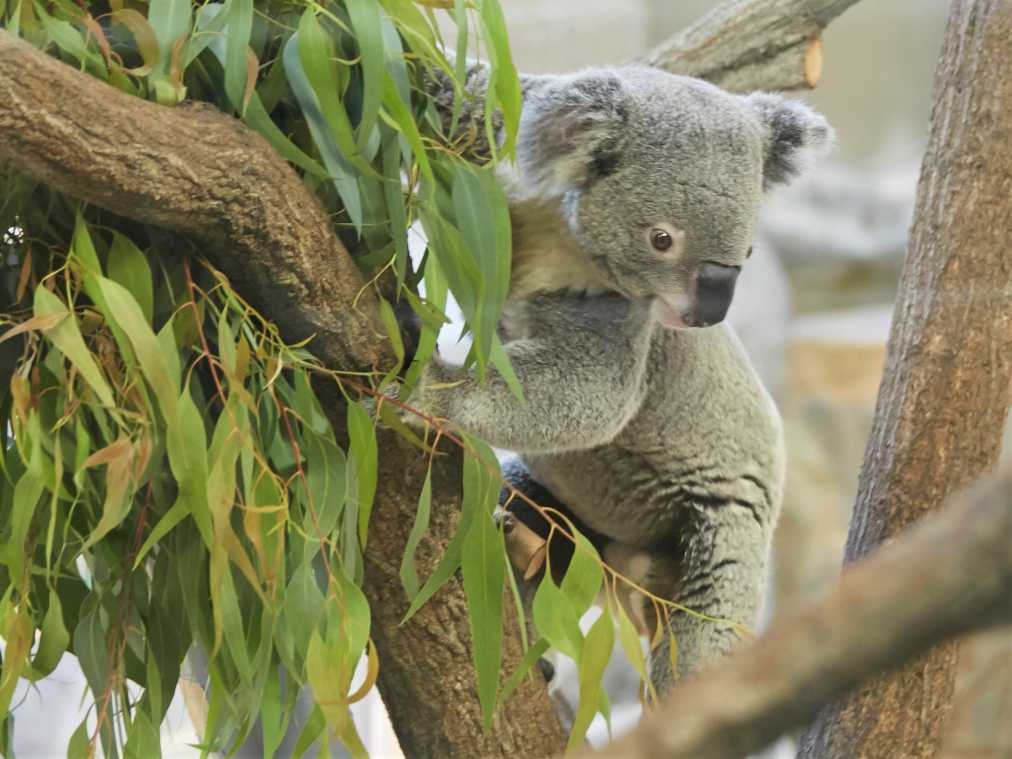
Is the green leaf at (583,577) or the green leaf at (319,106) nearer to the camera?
the green leaf at (319,106)

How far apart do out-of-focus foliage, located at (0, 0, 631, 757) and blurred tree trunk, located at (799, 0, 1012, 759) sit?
2.30ft

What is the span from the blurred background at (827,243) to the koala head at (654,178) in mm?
3961

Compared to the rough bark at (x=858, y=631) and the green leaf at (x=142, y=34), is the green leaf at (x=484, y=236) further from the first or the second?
the rough bark at (x=858, y=631)

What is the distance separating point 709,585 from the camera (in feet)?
8.66

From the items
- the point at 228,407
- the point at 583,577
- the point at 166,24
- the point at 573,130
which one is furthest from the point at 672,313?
the point at 166,24

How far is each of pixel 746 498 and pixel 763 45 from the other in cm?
109

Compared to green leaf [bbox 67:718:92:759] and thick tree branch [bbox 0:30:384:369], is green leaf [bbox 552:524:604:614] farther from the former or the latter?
green leaf [bbox 67:718:92:759]

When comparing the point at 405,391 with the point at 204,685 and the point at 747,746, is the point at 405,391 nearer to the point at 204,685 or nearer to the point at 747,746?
the point at 204,685

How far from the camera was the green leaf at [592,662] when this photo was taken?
5.68ft

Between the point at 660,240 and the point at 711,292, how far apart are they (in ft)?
0.44

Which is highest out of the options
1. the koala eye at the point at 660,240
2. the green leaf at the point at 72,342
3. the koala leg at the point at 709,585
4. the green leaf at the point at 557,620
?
the green leaf at the point at 72,342

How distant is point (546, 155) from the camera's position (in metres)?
2.26

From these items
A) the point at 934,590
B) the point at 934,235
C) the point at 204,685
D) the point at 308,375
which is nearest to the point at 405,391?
the point at 308,375

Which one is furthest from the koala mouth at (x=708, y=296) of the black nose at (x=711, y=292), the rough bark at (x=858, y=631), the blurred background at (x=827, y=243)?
the blurred background at (x=827, y=243)
